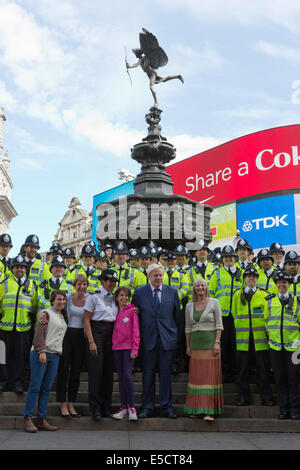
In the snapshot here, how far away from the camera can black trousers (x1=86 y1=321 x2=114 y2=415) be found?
212 inches

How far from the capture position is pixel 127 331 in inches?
214

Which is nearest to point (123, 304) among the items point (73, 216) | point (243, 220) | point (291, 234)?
point (291, 234)

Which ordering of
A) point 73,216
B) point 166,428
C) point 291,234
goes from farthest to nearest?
point 73,216 < point 291,234 < point 166,428

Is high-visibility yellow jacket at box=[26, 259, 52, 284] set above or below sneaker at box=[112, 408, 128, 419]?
above

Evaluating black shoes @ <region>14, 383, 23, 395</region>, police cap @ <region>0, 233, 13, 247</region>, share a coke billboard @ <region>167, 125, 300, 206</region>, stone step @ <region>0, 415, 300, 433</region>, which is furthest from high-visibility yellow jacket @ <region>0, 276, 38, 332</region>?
share a coke billboard @ <region>167, 125, 300, 206</region>

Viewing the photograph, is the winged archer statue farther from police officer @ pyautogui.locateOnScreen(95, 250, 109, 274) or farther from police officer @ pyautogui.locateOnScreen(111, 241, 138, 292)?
Answer: police officer @ pyautogui.locateOnScreen(111, 241, 138, 292)

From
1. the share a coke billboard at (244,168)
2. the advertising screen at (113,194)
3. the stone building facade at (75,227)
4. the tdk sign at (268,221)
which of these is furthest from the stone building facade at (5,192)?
the tdk sign at (268,221)

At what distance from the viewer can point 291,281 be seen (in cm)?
623

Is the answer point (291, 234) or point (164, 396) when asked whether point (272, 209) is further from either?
point (164, 396)

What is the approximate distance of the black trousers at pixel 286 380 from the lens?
220 inches

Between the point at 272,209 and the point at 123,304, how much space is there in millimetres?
23588

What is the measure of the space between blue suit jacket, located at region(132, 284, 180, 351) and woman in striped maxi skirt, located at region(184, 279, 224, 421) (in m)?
0.20

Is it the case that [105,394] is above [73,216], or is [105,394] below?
below

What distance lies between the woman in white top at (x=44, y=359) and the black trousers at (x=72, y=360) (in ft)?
0.68
